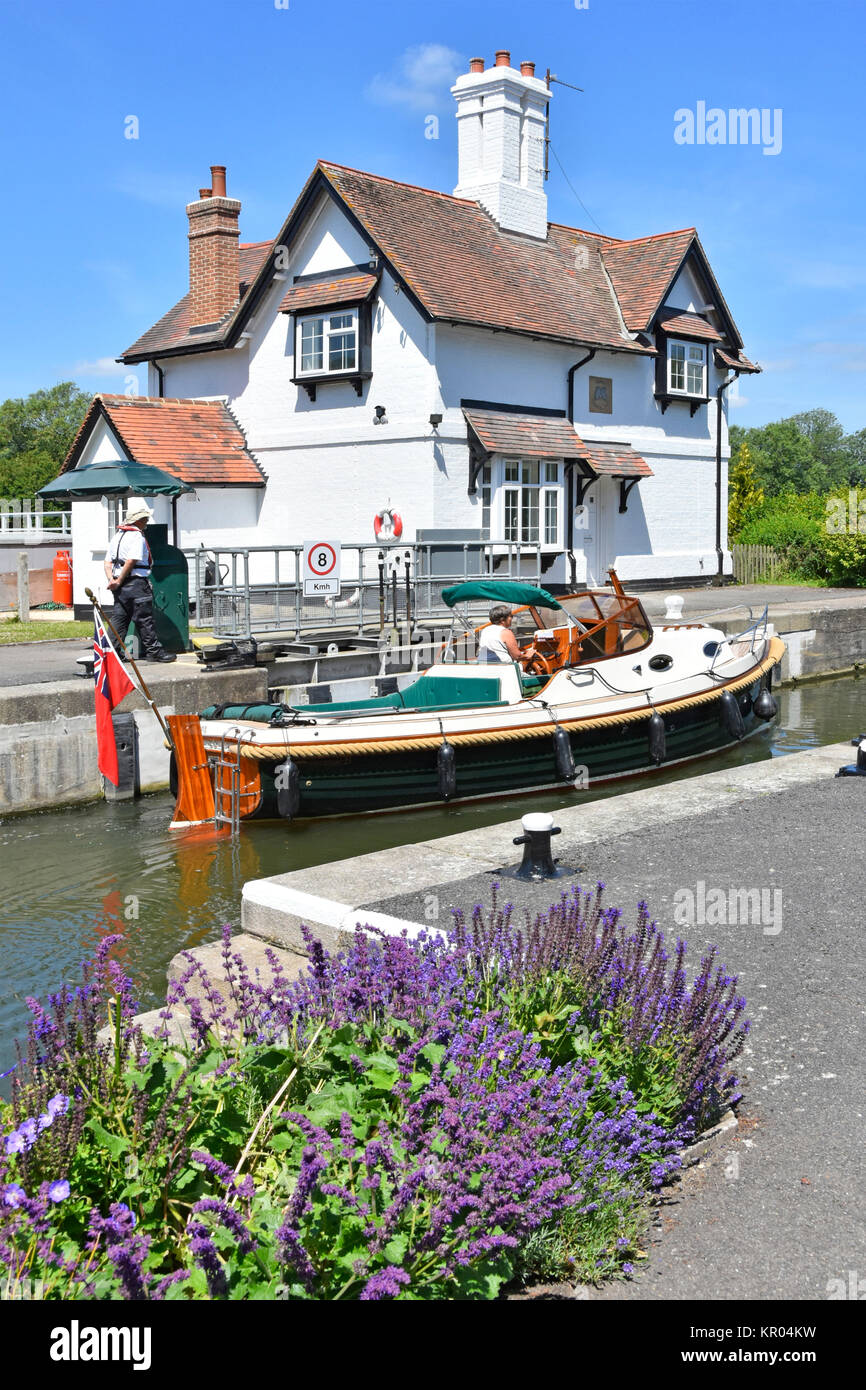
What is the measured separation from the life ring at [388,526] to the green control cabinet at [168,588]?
690 centimetres

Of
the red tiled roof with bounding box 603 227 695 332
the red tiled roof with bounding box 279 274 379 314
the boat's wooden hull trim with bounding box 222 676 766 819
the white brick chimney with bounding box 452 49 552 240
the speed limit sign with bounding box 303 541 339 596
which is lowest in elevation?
the boat's wooden hull trim with bounding box 222 676 766 819

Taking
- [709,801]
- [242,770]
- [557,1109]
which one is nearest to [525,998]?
[557,1109]

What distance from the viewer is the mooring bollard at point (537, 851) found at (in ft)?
22.9

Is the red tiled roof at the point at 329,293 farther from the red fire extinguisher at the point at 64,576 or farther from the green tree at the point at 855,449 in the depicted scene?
the green tree at the point at 855,449

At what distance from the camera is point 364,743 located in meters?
13.2

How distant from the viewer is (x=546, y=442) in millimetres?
26047

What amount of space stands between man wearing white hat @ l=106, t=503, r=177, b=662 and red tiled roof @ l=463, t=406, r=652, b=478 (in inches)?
368

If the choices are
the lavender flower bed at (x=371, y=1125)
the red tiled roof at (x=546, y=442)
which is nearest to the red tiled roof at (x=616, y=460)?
the red tiled roof at (x=546, y=442)

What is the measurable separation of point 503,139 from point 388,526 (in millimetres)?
9660

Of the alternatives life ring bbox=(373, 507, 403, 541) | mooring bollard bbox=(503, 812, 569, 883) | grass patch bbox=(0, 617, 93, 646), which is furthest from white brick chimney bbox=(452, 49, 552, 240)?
mooring bollard bbox=(503, 812, 569, 883)

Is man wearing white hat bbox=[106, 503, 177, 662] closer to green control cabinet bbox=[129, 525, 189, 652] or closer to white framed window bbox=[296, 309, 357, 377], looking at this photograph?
green control cabinet bbox=[129, 525, 189, 652]

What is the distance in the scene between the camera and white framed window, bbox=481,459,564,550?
2528 centimetres
